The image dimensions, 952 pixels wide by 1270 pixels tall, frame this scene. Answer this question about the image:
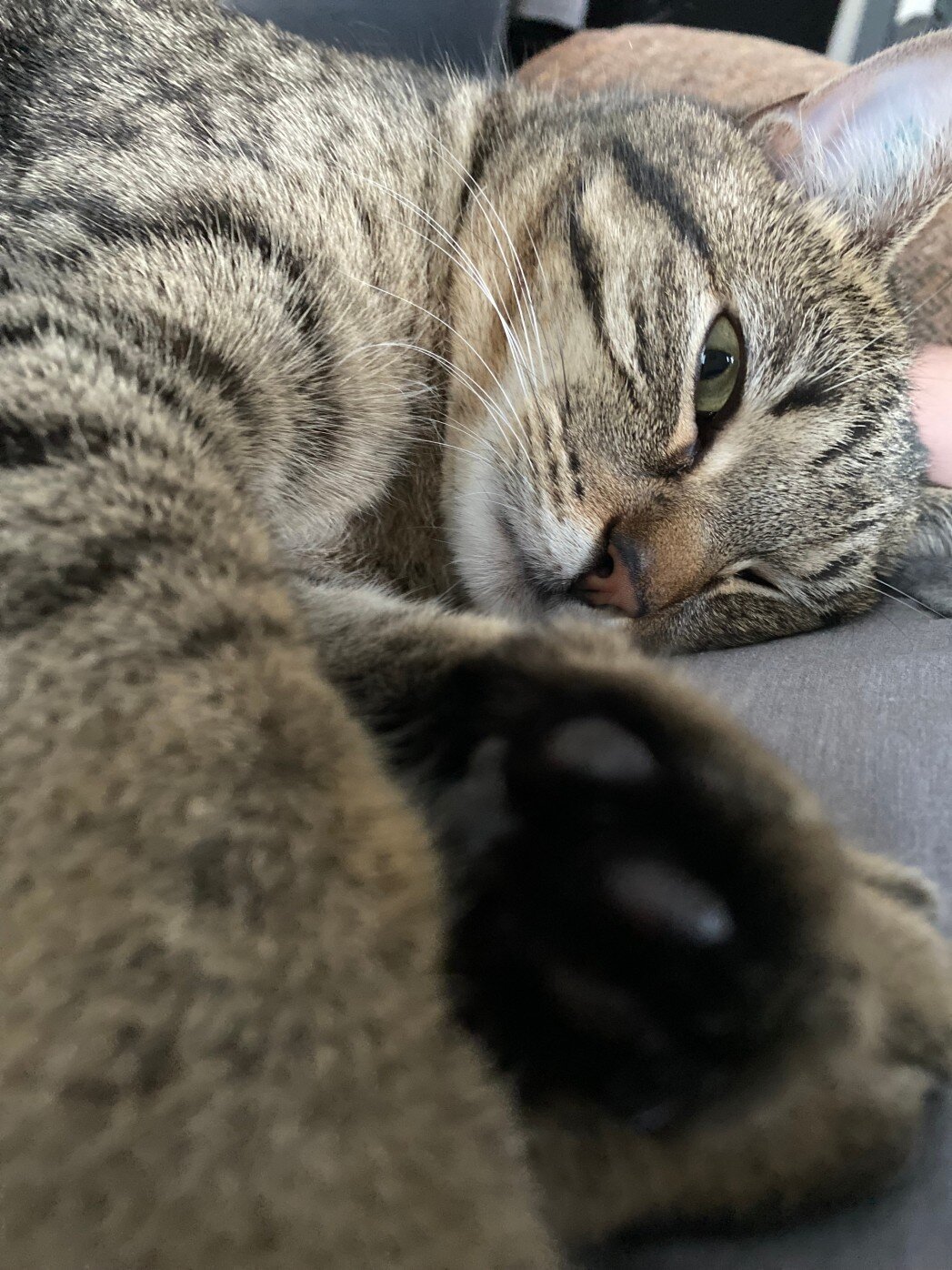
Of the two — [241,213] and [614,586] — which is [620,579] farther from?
[241,213]

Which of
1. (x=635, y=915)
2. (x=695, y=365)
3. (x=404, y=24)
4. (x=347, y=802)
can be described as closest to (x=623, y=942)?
(x=635, y=915)

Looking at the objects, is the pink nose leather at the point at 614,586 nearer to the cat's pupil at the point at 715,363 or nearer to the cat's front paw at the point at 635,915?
the cat's pupil at the point at 715,363

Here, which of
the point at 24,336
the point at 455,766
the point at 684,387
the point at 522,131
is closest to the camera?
the point at 455,766

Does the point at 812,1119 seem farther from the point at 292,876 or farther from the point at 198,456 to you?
the point at 198,456

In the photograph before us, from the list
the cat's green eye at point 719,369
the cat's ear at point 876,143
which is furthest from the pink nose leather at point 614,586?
the cat's ear at point 876,143

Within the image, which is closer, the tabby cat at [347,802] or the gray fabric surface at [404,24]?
the tabby cat at [347,802]

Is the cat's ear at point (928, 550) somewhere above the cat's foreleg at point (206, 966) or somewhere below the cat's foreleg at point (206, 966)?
below

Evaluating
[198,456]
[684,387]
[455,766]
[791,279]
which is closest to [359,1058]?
[455,766]
